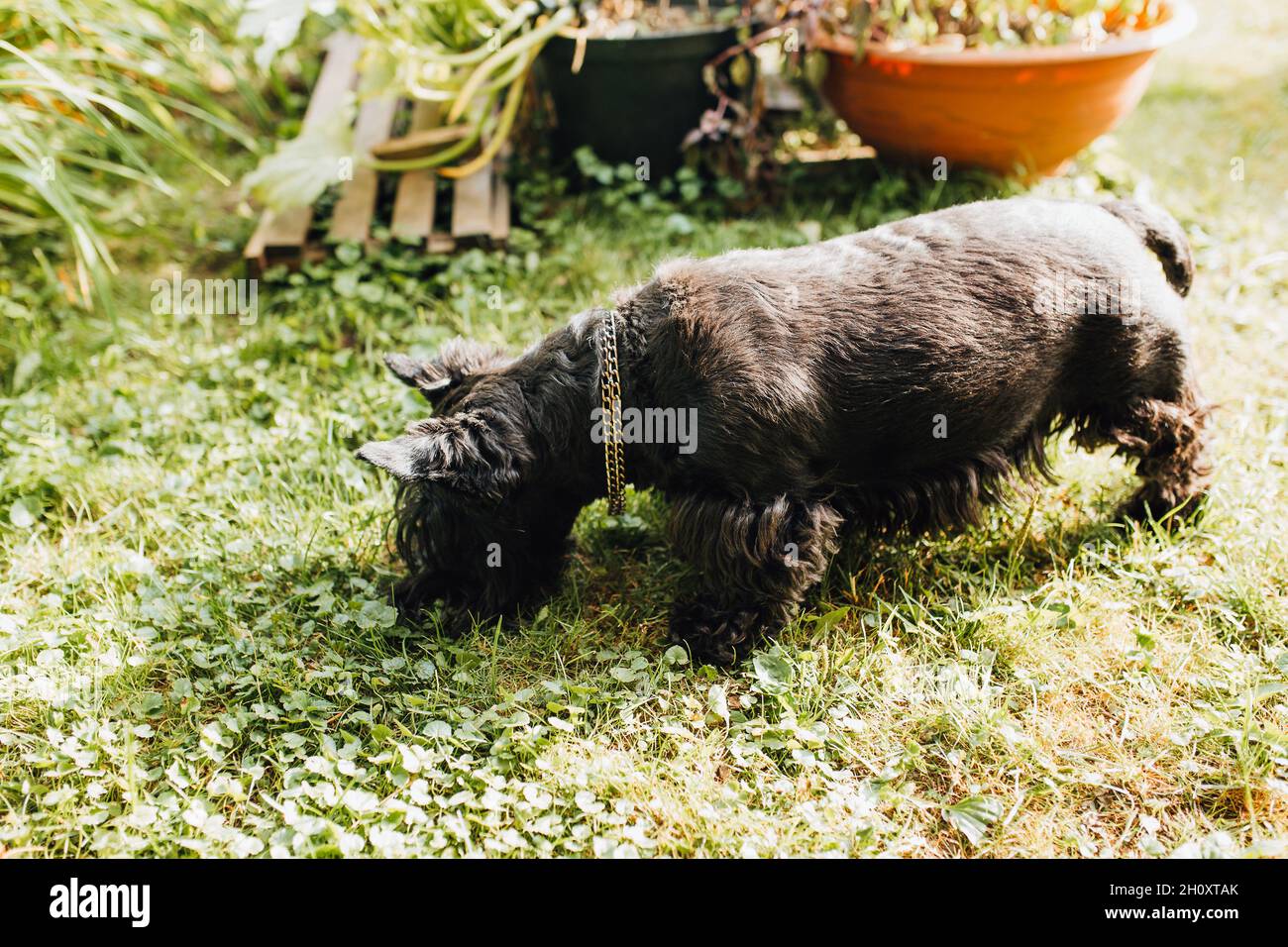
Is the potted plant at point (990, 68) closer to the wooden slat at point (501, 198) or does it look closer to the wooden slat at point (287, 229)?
the wooden slat at point (501, 198)

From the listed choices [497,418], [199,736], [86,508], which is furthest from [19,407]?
[497,418]

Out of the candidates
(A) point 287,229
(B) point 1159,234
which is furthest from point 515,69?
(B) point 1159,234

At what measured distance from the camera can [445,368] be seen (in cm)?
265

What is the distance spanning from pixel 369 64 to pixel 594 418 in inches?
112

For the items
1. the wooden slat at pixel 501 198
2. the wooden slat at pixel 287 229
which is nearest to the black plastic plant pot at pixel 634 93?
the wooden slat at pixel 501 198

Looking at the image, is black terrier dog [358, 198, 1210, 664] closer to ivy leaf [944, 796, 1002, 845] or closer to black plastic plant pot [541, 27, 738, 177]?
ivy leaf [944, 796, 1002, 845]

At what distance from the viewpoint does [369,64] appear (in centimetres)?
436

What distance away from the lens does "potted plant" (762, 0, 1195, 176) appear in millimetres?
3936

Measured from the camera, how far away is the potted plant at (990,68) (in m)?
3.94

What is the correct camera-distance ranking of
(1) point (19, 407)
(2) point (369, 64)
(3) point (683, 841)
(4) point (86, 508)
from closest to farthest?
(3) point (683, 841) < (4) point (86, 508) < (1) point (19, 407) < (2) point (369, 64)

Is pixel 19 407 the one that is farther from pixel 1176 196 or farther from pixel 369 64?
pixel 1176 196

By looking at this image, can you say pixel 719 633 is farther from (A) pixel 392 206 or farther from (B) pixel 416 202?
(A) pixel 392 206

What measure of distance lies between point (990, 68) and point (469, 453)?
9.71 ft
